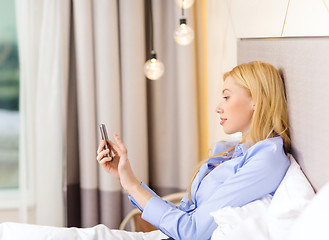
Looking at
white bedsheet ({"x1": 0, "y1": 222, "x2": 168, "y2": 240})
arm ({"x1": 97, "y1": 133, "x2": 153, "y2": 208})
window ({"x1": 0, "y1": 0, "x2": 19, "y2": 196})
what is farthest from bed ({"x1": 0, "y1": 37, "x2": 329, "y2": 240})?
window ({"x1": 0, "y1": 0, "x2": 19, "y2": 196})

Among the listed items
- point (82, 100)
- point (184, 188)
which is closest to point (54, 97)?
point (82, 100)

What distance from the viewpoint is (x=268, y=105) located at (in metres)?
1.52

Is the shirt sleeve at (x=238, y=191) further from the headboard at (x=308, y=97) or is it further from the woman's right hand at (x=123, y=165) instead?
the woman's right hand at (x=123, y=165)

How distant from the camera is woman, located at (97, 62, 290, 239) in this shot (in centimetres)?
141

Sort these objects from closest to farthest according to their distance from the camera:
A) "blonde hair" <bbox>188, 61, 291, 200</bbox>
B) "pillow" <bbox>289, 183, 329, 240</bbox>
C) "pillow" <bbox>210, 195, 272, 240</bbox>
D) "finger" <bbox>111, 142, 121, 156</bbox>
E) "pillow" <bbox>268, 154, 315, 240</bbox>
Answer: "pillow" <bbox>289, 183, 329, 240</bbox> → "pillow" <bbox>268, 154, 315, 240</bbox> → "pillow" <bbox>210, 195, 272, 240</bbox> → "blonde hair" <bbox>188, 61, 291, 200</bbox> → "finger" <bbox>111, 142, 121, 156</bbox>

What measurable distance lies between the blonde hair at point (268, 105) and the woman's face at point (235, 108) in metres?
0.04

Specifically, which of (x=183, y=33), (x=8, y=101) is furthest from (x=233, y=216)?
(x=8, y=101)

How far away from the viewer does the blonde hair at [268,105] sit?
152 cm

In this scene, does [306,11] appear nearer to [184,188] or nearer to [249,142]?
[249,142]

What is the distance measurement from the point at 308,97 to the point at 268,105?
0.76 ft

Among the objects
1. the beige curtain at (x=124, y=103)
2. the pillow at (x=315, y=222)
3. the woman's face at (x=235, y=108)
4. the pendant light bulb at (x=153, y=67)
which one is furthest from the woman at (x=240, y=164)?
the beige curtain at (x=124, y=103)

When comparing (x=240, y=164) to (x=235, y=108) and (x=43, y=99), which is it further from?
(x=43, y=99)

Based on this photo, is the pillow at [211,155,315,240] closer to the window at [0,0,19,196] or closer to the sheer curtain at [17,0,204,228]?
the sheer curtain at [17,0,204,228]

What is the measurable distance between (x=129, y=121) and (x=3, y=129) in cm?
72
